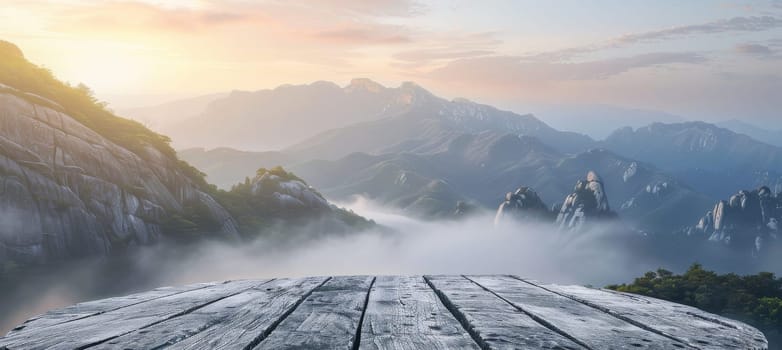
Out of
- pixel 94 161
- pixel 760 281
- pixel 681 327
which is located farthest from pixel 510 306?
pixel 94 161

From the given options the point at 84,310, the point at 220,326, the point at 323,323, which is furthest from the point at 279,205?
the point at 323,323

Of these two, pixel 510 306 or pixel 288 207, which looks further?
pixel 288 207

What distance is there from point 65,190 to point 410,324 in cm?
3196

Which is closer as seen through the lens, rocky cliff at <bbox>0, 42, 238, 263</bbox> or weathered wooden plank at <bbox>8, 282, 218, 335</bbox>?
weathered wooden plank at <bbox>8, 282, 218, 335</bbox>

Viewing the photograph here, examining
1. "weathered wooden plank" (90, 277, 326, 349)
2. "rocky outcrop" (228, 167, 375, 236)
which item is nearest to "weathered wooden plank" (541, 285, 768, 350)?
"weathered wooden plank" (90, 277, 326, 349)

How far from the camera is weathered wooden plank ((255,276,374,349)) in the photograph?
8.42 ft

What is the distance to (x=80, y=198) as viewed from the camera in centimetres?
3020

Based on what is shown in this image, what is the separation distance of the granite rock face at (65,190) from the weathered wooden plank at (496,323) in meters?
30.1

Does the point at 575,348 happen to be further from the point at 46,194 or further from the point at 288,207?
the point at 288,207

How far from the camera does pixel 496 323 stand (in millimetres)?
2982

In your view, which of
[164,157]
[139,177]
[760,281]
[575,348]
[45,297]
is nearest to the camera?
[575,348]

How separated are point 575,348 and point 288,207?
183ft

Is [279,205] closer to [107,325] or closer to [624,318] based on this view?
[107,325]

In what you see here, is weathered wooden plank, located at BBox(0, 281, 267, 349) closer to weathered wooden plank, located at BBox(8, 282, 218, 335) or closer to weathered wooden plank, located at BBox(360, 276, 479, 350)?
weathered wooden plank, located at BBox(8, 282, 218, 335)
